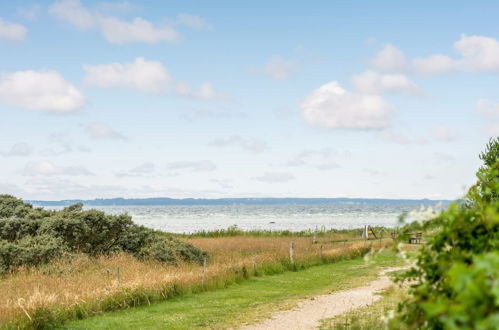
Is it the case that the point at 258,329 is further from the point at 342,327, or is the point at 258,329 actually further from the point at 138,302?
the point at 138,302

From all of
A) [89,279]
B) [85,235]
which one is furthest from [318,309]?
[85,235]

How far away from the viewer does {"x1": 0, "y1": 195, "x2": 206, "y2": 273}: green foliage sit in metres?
31.5

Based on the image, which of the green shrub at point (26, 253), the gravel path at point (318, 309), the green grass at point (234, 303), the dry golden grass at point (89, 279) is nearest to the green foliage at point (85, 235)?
the green shrub at point (26, 253)

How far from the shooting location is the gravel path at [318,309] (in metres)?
16.2

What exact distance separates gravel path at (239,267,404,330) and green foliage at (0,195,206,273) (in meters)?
12.8

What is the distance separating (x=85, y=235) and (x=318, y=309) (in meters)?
19.6

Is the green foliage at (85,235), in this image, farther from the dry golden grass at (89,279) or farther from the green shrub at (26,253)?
the dry golden grass at (89,279)

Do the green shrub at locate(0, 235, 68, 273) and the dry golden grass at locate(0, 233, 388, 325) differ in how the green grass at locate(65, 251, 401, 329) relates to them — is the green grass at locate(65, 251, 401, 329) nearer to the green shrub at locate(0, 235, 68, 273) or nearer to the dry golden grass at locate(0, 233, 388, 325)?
the dry golden grass at locate(0, 233, 388, 325)

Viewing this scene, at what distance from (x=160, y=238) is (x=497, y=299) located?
33641mm

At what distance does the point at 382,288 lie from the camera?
22266 millimetres

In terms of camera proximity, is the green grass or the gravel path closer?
the gravel path

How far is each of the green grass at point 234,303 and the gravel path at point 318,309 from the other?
625mm

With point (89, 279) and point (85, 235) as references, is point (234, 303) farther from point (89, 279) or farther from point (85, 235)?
point (85, 235)

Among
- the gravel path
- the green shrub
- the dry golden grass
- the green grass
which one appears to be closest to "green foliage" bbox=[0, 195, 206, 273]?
the green shrub
